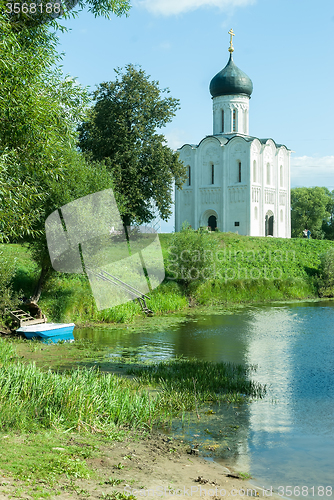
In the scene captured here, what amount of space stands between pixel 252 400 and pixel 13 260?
947 cm

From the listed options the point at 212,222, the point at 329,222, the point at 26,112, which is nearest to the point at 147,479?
the point at 26,112

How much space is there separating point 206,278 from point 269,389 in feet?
48.5

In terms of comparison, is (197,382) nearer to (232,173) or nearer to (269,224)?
(232,173)

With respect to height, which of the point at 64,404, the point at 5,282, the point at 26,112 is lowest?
the point at 64,404

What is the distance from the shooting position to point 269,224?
167 feet

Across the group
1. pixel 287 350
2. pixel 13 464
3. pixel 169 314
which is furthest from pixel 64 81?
pixel 169 314

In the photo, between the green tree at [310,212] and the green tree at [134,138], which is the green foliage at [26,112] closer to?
the green tree at [134,138]

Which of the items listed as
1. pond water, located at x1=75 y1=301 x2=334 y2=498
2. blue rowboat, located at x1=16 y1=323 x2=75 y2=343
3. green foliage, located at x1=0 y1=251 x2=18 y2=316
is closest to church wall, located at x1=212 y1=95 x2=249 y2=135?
pond water, located at x1=75 y1=301 x2=334 y2=498

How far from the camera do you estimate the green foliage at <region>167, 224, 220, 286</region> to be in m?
24.7

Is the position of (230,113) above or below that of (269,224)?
above

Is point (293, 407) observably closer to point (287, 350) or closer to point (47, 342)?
point (287, 350)

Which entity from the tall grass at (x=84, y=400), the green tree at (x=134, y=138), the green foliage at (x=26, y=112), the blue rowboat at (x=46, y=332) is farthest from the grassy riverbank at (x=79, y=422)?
the green tree at (x=134, y=138)

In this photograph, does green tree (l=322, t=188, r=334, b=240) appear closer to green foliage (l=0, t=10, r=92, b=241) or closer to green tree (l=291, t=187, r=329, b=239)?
green tree (l=291, t=187, r=329, b=239)

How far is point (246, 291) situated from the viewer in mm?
28391
